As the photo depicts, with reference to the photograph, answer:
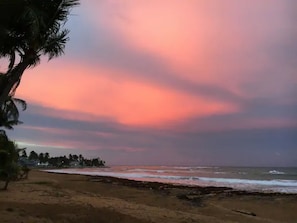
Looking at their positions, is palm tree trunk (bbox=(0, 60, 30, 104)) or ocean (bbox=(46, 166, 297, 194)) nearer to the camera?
palm tree trunk (bbox=(0, 60, 30, 104))

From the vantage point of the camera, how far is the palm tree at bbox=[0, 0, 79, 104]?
862 cm

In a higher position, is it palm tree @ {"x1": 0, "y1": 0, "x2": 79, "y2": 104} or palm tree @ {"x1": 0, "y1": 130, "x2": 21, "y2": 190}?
palm tree @ {"x1": 0, "y1": 0, "x2": 79, "y2": 104}

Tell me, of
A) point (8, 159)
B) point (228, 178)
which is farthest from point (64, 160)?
point (8, 159)

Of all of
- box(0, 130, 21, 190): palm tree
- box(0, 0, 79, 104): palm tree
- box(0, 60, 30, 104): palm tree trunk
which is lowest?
box(0, 130, 21, 190): palm tree

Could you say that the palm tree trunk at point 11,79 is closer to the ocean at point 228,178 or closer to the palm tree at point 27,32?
the palm tree at point 27,32

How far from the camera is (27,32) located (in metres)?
8.96

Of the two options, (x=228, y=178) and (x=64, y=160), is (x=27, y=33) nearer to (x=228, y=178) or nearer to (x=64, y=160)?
(x=228, y=178)

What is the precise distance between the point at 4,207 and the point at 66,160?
143615mm

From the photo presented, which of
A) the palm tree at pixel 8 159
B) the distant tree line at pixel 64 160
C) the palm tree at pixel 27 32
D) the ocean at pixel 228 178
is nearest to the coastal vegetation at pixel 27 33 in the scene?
the palm tree at pixel 27 32

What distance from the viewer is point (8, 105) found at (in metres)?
24.5

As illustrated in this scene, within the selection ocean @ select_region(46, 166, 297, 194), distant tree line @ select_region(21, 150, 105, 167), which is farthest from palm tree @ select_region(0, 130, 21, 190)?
distant tree line @ select_region(21, 150, 105, 167)

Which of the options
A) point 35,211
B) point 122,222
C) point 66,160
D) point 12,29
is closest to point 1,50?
point 12,29

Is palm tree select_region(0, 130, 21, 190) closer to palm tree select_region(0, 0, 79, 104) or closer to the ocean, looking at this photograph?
palm tree select_region(0, 0, 79, 104)

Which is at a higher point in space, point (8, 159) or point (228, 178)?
point (228, 178)
